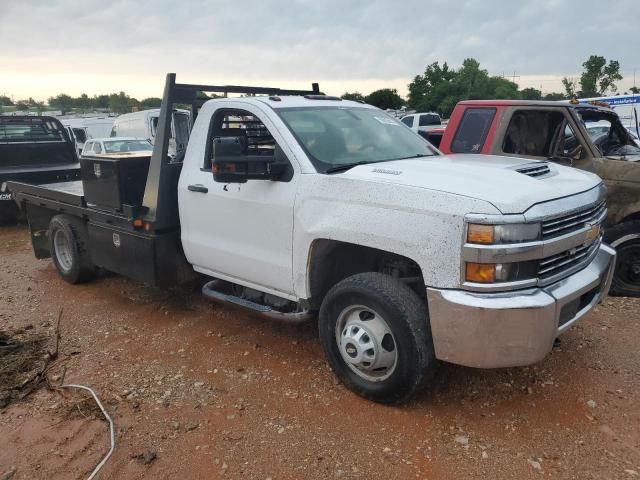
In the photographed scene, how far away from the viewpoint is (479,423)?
11.3 ft

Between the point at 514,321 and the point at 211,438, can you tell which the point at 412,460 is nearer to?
the point at 514,321

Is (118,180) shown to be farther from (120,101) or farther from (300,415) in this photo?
(120,101)

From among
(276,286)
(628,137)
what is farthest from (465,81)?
(276,286)

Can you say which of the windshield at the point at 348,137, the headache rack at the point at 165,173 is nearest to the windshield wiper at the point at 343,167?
the windshield at the point at 348,137

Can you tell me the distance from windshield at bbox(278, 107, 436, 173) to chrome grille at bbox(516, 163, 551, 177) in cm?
97

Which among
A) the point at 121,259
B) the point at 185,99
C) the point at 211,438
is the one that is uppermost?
the point at 185,99

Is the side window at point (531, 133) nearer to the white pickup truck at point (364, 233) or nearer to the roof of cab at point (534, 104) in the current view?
the roof of cab at point (534, 104)

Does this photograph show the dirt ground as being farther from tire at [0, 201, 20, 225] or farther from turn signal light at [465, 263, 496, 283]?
tire at [0, 201, 20, 225]

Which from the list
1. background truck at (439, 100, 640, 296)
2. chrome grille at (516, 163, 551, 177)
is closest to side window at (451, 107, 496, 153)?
background truck at (439, 100, 640, 296)

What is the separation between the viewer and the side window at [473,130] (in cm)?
604

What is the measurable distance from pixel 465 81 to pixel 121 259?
5105cm

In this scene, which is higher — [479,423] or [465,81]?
[465,81]

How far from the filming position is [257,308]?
4348 mm

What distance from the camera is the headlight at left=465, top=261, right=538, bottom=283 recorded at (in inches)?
118
